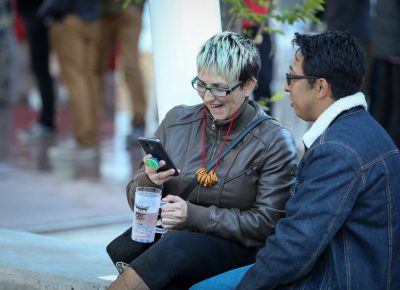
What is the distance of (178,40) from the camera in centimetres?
456

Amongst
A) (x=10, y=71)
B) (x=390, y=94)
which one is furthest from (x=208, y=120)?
(x=10, y=71)

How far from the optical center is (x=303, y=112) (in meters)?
3.48

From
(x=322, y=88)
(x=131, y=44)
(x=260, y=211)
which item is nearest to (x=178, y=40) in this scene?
(x=260, y=211)

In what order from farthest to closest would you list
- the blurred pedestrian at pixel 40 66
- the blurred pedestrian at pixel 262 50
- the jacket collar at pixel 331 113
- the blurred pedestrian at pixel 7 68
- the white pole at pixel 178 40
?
the blurred pedestrian at pixel 7 68
the blurred pedestrian at pixel 40 66
the blurred pedestrian at pixel 262 50
the white pole at pixel 178 40
the jacket collar at pixel 331 113

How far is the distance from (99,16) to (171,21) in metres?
4.47

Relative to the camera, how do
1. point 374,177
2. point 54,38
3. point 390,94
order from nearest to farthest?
point 374,177 < point 390,94 < point 54,38

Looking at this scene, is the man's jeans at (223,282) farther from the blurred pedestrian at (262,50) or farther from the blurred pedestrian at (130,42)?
the blurred pedestrian at (130,42)

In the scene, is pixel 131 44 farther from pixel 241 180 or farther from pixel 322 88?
pixel 322 88

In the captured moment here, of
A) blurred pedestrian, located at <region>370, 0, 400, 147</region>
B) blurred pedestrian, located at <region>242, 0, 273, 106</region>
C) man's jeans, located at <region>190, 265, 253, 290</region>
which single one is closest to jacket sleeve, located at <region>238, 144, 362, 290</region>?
man's jeans, located at <region>190, 265, 253, 290</region>

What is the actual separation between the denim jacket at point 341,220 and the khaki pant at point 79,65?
5.69m

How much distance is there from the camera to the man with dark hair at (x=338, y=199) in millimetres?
3213

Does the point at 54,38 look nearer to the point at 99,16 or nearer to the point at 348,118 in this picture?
the point at 99,16

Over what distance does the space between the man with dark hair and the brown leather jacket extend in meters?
0.30

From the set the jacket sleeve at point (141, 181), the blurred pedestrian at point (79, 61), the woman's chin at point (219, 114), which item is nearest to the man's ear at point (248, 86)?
the woman's chin at point (219, 114)
